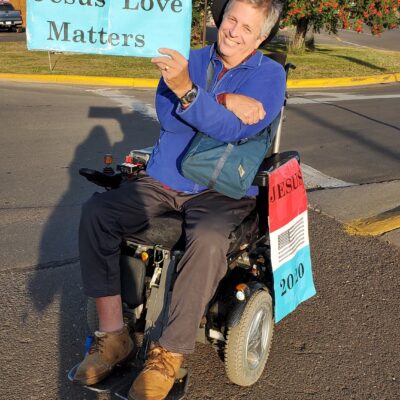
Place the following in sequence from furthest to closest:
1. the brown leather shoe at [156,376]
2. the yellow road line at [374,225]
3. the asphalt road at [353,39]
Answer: the asphalt road at [353,39]
the yellow road line at [374,225]
the brown leather shoe at [156,376]

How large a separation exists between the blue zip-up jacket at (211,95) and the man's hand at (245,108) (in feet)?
0.12

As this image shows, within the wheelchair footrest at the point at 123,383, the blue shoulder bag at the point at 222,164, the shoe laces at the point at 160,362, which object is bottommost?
the wheelchair footrest at the point at 123,383

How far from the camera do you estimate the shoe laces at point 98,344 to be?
103 inches

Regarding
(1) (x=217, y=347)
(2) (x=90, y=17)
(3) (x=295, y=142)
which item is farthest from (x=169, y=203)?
(3) (x=295, y=142)

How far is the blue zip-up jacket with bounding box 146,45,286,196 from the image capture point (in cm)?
271

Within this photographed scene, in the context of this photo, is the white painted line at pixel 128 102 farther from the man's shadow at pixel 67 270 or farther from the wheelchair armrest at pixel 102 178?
the wheelchair armrest at pixel 102 178

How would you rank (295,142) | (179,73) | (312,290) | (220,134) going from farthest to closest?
(295,142), (312,290), (220,134), (179,73)

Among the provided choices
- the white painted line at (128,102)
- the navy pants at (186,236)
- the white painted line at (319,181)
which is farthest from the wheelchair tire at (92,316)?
the white painted line at (128,102)

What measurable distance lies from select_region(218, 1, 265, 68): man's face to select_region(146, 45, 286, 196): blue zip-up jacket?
0.19ft

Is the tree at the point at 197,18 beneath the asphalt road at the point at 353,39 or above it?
above

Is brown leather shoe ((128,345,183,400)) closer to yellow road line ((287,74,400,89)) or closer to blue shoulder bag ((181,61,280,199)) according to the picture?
blue shoulder bag ((181,61,280,199))

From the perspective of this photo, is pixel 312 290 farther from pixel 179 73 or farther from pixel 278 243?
pixel 179 73

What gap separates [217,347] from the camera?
275cm

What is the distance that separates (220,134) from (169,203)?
52cm
